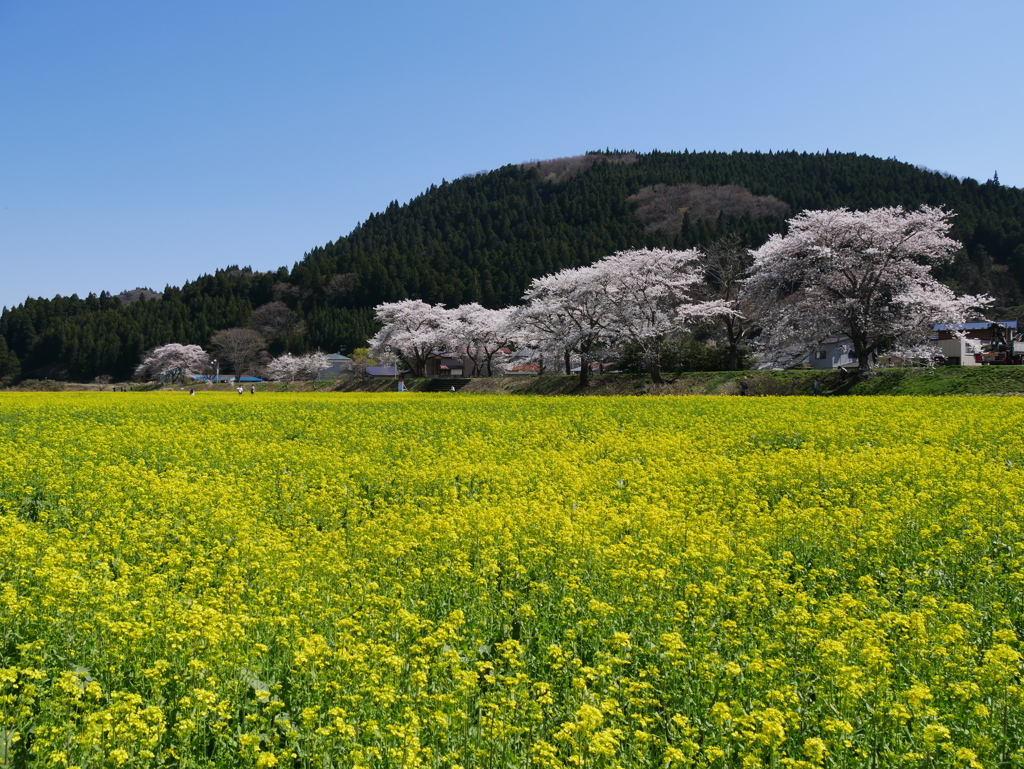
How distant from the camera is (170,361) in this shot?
106 meters

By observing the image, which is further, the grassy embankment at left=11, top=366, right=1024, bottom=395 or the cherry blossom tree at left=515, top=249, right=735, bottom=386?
the cherry blossom tree at left=515, top=249, right=735, bottom=386

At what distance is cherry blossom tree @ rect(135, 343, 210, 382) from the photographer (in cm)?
10538

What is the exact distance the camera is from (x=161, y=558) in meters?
6.70

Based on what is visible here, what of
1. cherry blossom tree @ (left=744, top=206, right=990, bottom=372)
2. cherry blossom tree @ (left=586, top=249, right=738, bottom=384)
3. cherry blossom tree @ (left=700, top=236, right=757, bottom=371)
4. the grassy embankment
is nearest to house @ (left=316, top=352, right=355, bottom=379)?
the grassy embankment

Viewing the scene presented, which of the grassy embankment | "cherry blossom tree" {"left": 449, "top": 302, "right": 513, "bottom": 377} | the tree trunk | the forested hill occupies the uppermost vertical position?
the forested hill

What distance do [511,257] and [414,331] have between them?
1762 inches

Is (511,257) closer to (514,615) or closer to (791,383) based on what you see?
(791,383)

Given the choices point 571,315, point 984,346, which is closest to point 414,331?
point 571,315

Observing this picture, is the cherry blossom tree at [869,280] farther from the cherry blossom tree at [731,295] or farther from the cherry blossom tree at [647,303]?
the cherry blossom tree at [647,303]

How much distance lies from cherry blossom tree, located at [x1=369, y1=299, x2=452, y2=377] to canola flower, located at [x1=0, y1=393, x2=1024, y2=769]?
66136 mm

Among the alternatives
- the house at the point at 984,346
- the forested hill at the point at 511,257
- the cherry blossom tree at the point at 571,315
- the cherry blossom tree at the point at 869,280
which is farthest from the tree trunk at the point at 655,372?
the forested hill at the point at 511,257

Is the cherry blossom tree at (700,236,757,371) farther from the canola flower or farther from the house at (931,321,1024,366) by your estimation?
the canola flower

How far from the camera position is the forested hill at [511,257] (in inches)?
4277

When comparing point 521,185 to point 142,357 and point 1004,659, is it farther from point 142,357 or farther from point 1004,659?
point 1004,659
